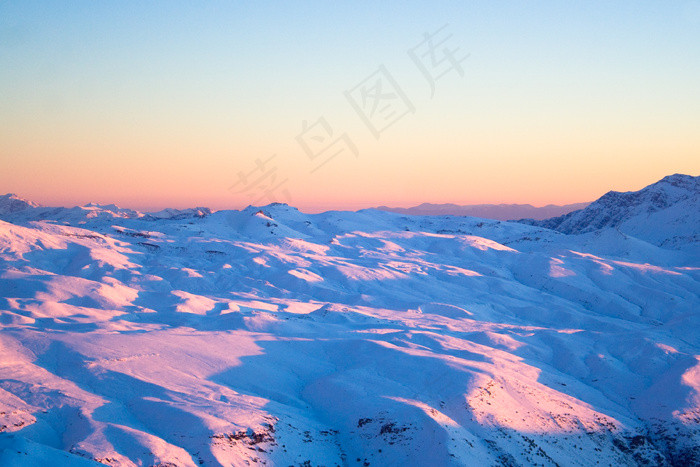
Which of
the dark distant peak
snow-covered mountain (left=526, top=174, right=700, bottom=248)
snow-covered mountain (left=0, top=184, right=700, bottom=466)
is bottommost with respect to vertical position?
the dark distant peak

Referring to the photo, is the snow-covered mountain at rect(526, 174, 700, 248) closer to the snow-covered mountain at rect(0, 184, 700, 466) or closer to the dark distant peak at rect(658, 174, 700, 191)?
the dark distant peak at rect(658, 174, 700, 191)

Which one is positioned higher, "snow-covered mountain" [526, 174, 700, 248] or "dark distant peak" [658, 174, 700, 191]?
"snow-covered mountain" [526, 174, 700, 248]

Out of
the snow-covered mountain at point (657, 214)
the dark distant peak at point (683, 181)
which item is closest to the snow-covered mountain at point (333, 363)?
the snow-covered mountain at point (657, 214)

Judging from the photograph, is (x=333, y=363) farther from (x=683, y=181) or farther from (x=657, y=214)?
(x=683, y=181)

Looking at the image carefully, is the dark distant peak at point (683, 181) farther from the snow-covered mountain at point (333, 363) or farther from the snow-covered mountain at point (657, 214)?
the snow-covered mountain at point (333, 363)

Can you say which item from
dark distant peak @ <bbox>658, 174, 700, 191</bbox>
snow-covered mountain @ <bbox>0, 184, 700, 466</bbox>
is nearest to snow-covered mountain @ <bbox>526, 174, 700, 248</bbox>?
dark distant peak @ <bbox>658, 174, 700, 191</bbox>
